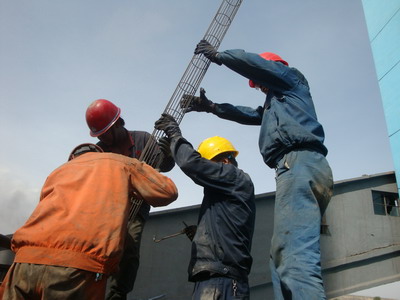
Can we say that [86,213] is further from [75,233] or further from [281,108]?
[281,108]

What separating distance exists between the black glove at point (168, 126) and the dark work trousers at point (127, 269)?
992 mm

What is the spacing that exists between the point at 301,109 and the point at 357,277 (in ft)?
30.3

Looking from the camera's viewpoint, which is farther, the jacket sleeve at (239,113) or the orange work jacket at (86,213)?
the jacket sleeve at (239,113)

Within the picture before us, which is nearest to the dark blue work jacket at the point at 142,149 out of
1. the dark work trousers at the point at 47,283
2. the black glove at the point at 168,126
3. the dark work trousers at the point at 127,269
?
the dark work trousers at the point at 127,269

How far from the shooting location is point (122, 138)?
3518mm

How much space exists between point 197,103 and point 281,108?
1.18 meters

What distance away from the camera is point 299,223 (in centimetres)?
216

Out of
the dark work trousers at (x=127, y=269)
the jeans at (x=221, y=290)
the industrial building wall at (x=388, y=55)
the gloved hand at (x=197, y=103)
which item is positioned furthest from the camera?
the industrial building wall at (x=388, y=55)

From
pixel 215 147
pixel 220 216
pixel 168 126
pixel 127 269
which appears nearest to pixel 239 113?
pixel 215 147

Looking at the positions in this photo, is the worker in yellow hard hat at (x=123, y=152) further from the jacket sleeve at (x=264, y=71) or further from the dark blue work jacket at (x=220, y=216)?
the jacket sleeve at (x=264, y=71)

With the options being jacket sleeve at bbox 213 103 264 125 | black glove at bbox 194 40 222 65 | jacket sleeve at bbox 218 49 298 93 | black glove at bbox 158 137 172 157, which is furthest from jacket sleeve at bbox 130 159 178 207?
jacket sleeve at bbox 213 103 264 125

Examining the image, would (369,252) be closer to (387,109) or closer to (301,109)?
(387,109)

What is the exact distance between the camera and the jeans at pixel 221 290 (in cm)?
222

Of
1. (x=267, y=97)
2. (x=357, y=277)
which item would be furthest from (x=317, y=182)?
(x=357, y=277)
